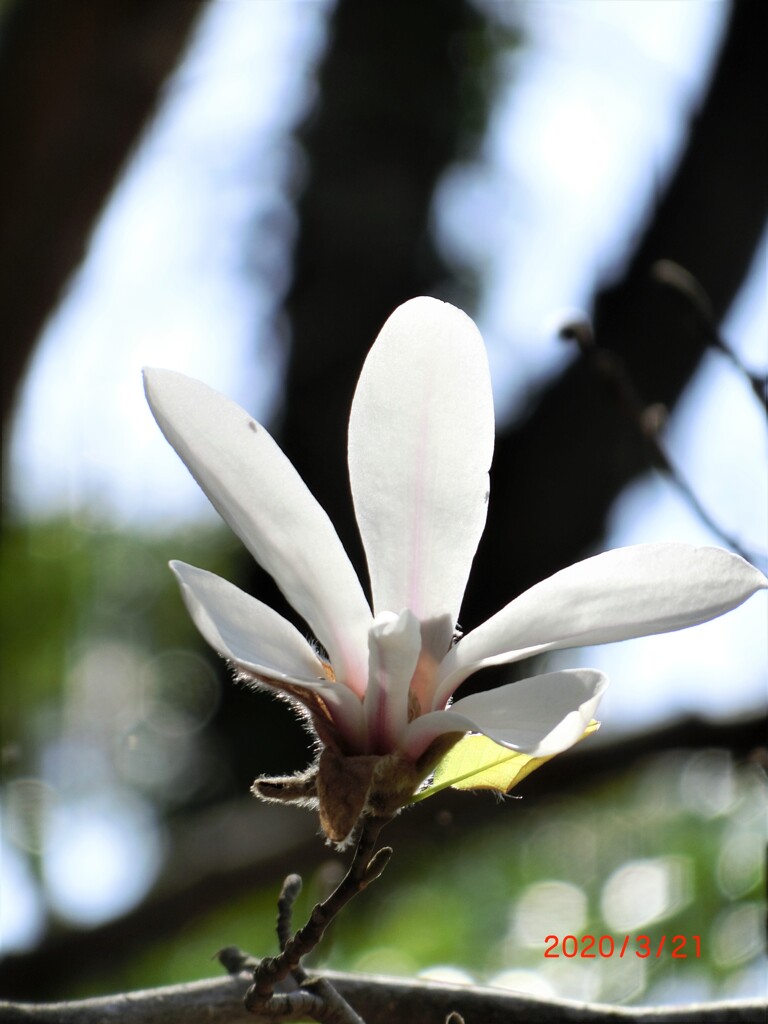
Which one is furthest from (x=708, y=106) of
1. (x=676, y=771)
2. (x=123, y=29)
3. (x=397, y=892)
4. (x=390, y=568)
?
(x=390, y=568)

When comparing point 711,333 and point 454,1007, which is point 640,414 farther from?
point 454,1007

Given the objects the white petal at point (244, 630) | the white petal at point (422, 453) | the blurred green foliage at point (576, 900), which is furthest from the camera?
the blurred green foliage at point (576, 900)

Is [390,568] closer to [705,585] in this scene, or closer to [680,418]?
[705,585]

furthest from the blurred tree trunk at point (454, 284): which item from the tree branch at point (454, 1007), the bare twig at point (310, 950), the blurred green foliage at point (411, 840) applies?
the bare twig at point (310, 950)

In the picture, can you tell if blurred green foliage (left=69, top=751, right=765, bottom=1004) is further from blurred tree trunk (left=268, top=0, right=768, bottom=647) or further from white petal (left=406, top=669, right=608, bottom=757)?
white petal (left=406, top=669, right=608, bottom=757)

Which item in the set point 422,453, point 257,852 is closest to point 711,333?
point 422,453

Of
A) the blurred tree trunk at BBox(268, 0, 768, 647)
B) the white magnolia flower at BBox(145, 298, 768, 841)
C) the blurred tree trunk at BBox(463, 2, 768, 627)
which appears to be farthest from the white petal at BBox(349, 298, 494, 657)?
the blurred tree trunk at BBox(463, 2, 768, 627)

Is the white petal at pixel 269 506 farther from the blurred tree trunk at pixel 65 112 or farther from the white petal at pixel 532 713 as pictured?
the blurred tree trunk at pixel 65 112
